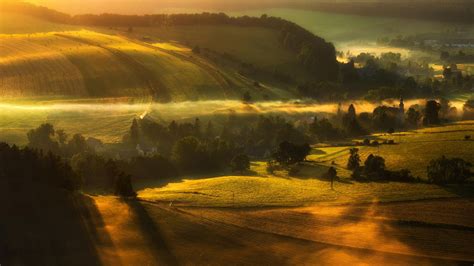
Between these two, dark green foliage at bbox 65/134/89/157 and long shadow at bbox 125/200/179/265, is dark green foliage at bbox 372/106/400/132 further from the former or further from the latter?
long shadow at bbox 125/200/179/265

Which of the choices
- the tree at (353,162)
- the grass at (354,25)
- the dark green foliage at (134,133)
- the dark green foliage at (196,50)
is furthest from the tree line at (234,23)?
the tree at (353,162)

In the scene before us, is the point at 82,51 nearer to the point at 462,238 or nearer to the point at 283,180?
the point at 283,180

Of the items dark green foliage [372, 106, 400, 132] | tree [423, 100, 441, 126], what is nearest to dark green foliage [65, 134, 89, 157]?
dark green foliage [372, 106, 400, 132]

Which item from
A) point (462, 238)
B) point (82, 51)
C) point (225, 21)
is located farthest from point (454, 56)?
point (462, 238)

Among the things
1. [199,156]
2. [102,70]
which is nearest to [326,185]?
[199,156]

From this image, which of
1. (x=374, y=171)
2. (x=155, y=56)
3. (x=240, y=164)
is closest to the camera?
(x=374, y=171)

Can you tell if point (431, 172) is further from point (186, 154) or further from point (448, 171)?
point (186, 154)

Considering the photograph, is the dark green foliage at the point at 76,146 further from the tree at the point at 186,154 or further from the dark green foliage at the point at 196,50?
the dark green foliage at the point at 196,50
